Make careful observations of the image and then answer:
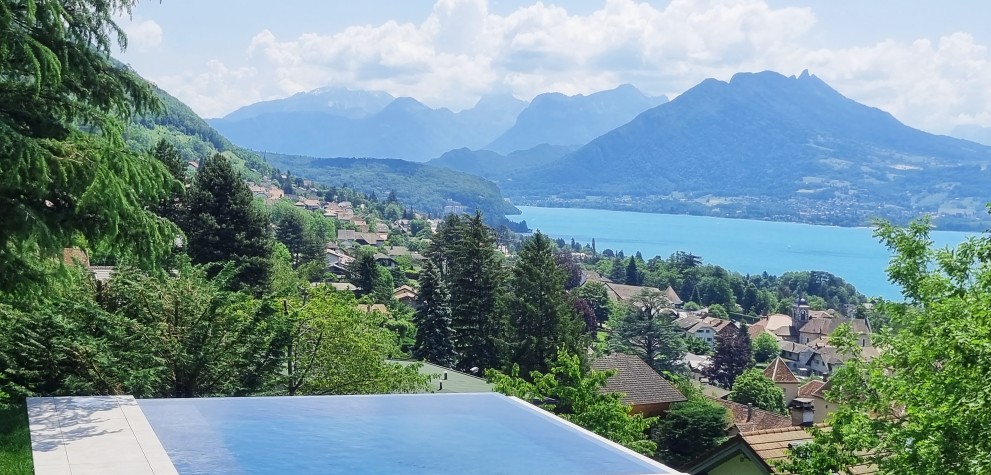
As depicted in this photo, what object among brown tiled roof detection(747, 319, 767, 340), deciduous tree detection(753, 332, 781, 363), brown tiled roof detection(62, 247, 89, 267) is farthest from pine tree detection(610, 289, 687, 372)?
brown tiled roof detection(62, 247, 89, 267)

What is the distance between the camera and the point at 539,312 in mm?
30781

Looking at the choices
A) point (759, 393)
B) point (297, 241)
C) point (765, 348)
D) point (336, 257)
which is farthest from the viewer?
point (336, 257)

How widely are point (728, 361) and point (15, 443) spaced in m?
50.6

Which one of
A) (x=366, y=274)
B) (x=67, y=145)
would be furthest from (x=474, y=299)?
(x=67, y=145)

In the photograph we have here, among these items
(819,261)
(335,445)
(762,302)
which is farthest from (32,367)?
(819,261)

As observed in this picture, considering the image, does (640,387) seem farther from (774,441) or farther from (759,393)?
(774,441)

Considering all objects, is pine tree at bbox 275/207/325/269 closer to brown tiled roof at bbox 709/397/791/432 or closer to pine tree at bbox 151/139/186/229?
pine tree at bbox 151/139/186/229

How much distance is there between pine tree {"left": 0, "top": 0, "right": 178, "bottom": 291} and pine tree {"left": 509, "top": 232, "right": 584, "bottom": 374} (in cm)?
2265

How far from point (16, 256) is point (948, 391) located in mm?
8787

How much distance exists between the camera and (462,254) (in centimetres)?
3447

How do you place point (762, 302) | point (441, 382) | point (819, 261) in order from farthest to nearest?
point (819, 261)
point (762, 302)
point (441, 382)

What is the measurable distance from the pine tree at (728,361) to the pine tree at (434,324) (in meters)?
25.3

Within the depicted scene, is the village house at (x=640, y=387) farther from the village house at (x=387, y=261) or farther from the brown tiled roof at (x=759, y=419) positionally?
the village house at (x=387, y=261)

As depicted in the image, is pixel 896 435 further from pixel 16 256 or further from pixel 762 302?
pixel 762 302
